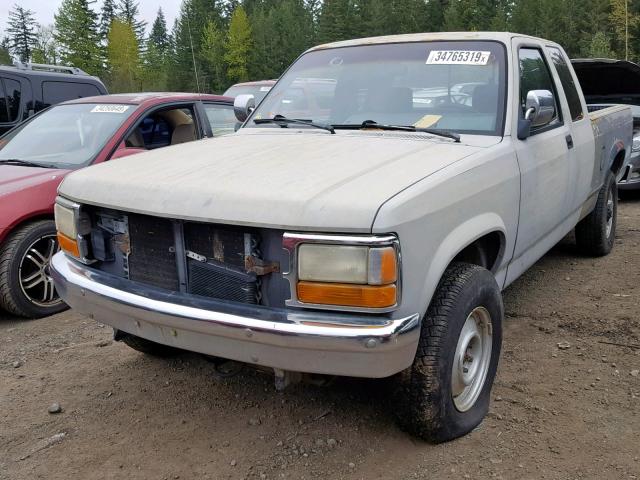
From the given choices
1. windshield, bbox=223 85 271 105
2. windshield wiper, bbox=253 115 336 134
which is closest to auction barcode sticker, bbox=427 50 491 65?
windshield wiper, bbox=253 115 336 134

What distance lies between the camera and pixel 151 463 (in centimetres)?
271

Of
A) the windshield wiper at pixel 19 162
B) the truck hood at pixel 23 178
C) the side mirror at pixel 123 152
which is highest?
the side mirror at pixel 123 152

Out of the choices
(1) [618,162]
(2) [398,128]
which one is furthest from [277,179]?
(1) [618,162]

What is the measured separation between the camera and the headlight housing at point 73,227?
113 inches

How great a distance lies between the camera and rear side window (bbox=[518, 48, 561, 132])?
3.60 m

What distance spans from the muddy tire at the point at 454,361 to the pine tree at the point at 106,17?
7895cm

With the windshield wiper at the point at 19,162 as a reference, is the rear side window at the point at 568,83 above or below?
above

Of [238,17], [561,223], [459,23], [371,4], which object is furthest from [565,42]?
[561,223]

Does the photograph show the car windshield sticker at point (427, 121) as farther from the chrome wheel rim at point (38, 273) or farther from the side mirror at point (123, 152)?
the chrome wheel rim at point (38, 273)

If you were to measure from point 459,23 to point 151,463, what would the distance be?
2940 inches

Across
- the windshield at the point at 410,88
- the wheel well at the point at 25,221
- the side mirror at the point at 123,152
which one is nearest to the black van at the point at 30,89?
the side mirror at the point at 123,152

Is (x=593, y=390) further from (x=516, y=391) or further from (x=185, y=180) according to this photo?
(x=185, y=180)

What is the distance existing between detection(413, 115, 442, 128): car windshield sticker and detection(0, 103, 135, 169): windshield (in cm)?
288

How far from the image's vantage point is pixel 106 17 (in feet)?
269
